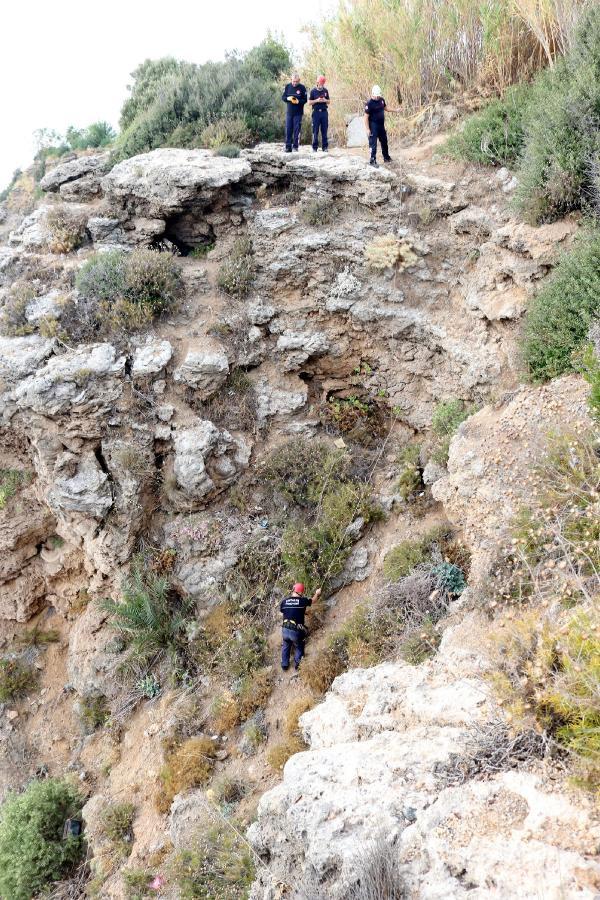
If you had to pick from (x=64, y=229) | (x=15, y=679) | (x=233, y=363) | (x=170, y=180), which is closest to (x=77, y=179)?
(x=64, y=229)

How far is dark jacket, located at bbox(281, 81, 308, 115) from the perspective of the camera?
9.94 m

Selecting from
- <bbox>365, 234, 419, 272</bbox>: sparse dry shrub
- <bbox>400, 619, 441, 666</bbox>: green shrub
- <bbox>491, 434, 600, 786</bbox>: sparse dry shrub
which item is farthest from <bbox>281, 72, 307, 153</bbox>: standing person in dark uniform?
<bbox>400, 619, 441, 666</bbox>: green shrub

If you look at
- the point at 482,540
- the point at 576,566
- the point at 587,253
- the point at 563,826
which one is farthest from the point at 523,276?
the point at 563,826

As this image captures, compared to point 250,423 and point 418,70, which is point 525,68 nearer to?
point 418,70

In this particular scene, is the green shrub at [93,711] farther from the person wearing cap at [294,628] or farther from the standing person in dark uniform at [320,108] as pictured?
the standing person in dark uniform at [320,108]

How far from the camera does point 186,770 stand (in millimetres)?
6691

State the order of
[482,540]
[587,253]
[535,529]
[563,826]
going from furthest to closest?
[587,253]
[482,540]
[535,529]
[563,826]

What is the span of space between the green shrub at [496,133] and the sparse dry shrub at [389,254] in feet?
6.54

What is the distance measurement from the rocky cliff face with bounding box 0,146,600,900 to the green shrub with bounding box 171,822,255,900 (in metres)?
1.05

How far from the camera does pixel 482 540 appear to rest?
580 cm

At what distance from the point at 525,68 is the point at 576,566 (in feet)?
31.5

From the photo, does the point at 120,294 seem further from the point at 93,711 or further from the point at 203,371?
the point at 93,711

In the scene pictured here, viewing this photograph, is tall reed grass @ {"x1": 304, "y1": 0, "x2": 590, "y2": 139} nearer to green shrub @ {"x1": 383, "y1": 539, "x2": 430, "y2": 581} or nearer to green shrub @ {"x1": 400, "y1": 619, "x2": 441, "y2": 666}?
green shrub @ {"x1": 383, "y1": 539, "x2": 430, "y2": 581}

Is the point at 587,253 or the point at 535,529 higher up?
the point at 587,253
